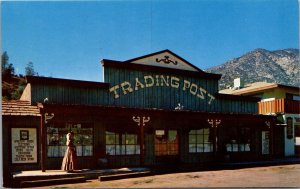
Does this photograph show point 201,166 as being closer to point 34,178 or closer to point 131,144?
point 131,144

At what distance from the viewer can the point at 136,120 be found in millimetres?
16531

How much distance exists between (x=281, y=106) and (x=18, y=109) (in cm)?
1835

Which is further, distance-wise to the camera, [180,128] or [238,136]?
[238,136]

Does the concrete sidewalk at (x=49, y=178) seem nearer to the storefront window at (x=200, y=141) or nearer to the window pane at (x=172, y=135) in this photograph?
the window pane at (x=172, y=135)

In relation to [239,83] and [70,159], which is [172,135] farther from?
[239,83]

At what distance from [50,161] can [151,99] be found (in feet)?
20.8

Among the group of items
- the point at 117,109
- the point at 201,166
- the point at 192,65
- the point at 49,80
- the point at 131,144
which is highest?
the point at 192,65

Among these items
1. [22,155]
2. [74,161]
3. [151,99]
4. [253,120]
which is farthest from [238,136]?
[22,155]

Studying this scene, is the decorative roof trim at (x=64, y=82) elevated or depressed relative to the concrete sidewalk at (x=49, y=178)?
elevated

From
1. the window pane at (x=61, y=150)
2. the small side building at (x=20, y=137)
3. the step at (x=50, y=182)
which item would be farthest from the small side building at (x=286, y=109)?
the small side building at (x=20, y=137)

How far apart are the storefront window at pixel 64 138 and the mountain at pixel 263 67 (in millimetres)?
81729

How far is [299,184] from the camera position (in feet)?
39.7

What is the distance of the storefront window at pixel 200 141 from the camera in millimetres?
19719

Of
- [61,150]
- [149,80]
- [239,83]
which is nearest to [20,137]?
[61,150]
